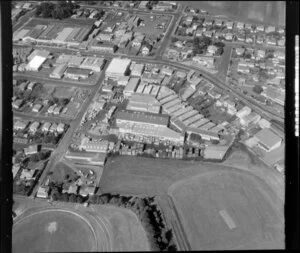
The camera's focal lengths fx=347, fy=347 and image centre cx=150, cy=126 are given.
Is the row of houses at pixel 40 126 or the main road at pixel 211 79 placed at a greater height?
the row of houses at pixel 40 126

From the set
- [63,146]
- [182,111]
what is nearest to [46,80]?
[63,146]

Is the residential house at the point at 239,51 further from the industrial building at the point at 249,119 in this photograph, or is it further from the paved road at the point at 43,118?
the paved road at the point at 43,118

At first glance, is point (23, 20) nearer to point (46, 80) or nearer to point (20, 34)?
point (20, 34)

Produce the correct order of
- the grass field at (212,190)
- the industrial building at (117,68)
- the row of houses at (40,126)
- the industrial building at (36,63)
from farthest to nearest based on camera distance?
the industrial building at (36,63), the industrial building at (117,68), the row of houses at (40,126), the grass field at (212,190)

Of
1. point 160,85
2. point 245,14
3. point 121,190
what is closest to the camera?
point 245,14

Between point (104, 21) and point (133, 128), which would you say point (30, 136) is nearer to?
point (133, 128)

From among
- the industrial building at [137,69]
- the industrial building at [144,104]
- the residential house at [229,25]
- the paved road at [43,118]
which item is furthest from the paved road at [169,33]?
the paved road at [43,118]

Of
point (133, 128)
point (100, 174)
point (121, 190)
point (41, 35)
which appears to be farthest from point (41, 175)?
point (41, 35)
